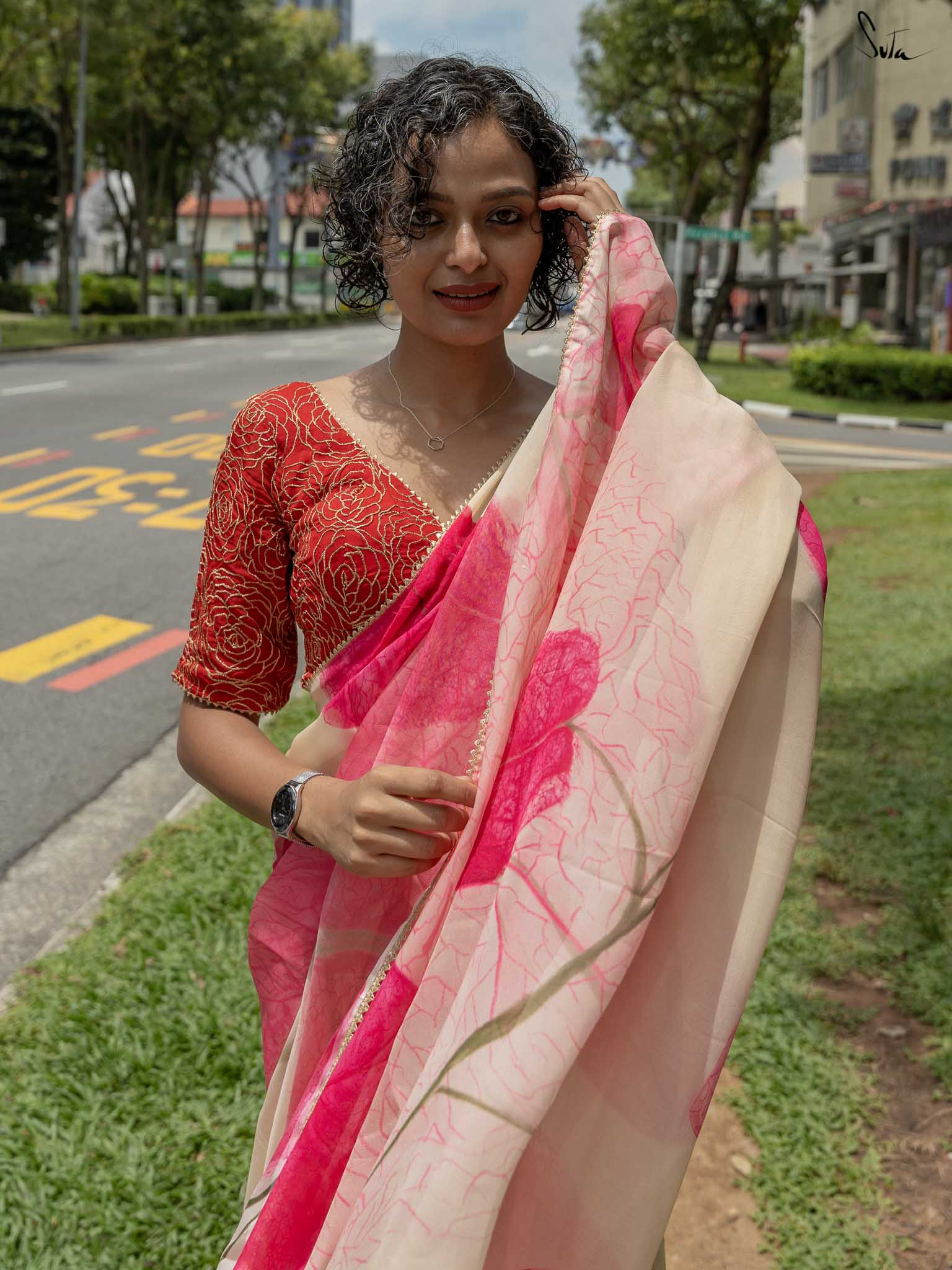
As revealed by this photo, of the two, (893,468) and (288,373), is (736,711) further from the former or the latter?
(288,373)

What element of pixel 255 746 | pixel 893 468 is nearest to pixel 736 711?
pixel 255 746

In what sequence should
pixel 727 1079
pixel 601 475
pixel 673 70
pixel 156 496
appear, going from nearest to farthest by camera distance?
pixel 601 475 < pixel 727 1079 < pixel 156 496 < pixel 673 70

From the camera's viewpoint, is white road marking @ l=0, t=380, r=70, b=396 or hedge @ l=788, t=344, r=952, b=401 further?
hedge @ l=788, t=344, r=952, b=401

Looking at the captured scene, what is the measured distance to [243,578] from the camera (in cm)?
154

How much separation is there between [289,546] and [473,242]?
402 millimetres

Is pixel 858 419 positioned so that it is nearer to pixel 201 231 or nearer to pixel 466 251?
pixel 466 251

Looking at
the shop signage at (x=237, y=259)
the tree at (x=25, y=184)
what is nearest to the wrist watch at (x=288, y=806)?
the tree at (x=25, y=184)

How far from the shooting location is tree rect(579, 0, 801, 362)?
23672 mm

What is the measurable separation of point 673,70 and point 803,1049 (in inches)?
1170

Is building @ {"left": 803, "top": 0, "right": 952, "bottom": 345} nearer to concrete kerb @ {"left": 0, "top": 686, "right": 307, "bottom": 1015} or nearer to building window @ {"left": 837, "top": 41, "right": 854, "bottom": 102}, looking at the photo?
building window @ {"left": 837, "top": 41, "right": 854, "bottom": 102}

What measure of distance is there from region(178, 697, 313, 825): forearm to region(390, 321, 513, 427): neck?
437mm

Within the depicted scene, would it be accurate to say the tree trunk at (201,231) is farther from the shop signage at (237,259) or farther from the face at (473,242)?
the shop signage at (237,259)

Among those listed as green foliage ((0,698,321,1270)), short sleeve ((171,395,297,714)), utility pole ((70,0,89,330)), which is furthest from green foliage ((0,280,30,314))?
short sleeve ((171,395,297,714))

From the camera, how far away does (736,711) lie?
4.22 ft
